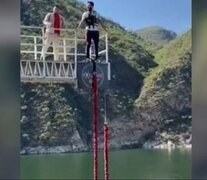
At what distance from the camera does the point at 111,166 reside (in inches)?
435

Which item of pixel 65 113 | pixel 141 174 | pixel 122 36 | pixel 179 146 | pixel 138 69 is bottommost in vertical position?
pixel 141 174

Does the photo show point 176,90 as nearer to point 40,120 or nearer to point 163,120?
point 163,120

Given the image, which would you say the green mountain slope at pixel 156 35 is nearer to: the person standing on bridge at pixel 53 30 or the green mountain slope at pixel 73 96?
the green mountain slope at pixel 73 96

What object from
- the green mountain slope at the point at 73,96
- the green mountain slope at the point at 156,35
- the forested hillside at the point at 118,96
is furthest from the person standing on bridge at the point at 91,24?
the green mountain slope at the point at 156,35

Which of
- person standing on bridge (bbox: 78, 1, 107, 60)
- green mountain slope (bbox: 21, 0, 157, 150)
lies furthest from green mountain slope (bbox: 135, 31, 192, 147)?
person standing on bridge (bbox: 78, 1, 107, 60)

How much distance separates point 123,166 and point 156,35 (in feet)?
9.21

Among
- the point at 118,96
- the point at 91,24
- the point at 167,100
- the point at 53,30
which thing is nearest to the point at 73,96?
the point at 118,96

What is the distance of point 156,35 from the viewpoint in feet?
35.8

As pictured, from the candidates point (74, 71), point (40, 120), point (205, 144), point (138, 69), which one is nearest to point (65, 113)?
point (40, 120)

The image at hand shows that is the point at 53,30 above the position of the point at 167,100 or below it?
above

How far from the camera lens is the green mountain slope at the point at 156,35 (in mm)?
10742

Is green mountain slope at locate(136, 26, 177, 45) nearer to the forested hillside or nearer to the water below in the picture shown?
the forested hillside

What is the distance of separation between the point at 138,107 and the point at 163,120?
55 cm

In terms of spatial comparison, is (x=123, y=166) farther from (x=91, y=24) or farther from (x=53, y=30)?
(x=91, y=24)
